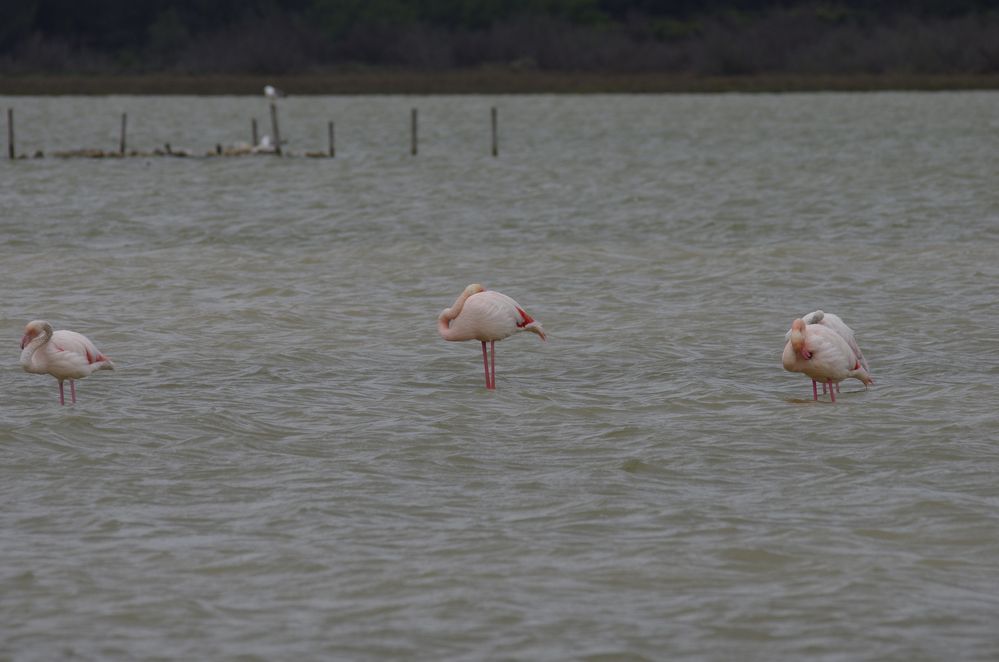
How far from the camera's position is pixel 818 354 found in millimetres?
12516

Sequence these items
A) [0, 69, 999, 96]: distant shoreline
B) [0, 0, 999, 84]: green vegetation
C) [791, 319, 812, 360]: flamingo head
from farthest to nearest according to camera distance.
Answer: [0, 0, 999, 84]: green vegetation
[0, 69, 999, 96]: distant shoreline
[791, 319, 812, 360]: flamingo head

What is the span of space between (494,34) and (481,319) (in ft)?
275

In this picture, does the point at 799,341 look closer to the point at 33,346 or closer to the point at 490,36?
the point at 33,346

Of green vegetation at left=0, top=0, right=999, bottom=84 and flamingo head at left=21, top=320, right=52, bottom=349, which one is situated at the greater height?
green vegetation at left=0, top=0, right=999, bottom=84

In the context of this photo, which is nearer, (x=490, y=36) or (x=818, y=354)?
(x=818, y=354)

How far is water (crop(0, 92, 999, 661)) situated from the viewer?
8.09 meters

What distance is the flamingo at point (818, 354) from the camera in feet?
40.9

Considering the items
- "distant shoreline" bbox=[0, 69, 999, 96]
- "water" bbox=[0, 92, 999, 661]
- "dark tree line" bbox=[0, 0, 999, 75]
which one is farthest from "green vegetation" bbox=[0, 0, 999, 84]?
"water" bbox=[0, 92, 999, 661]

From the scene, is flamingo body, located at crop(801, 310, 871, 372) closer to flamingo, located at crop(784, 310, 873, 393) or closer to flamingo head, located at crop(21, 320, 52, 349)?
flamingo, located at crop(784, 310, 873, 393)

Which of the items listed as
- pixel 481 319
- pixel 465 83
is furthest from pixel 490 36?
pixel 481 319

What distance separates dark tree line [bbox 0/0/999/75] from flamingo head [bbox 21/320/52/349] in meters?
75.2

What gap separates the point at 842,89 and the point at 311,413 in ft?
237

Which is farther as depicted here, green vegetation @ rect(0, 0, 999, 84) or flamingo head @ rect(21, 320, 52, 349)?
green vegetation @ rect(0, 0, 999, 84)

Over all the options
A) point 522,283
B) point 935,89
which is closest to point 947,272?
point 522,283
